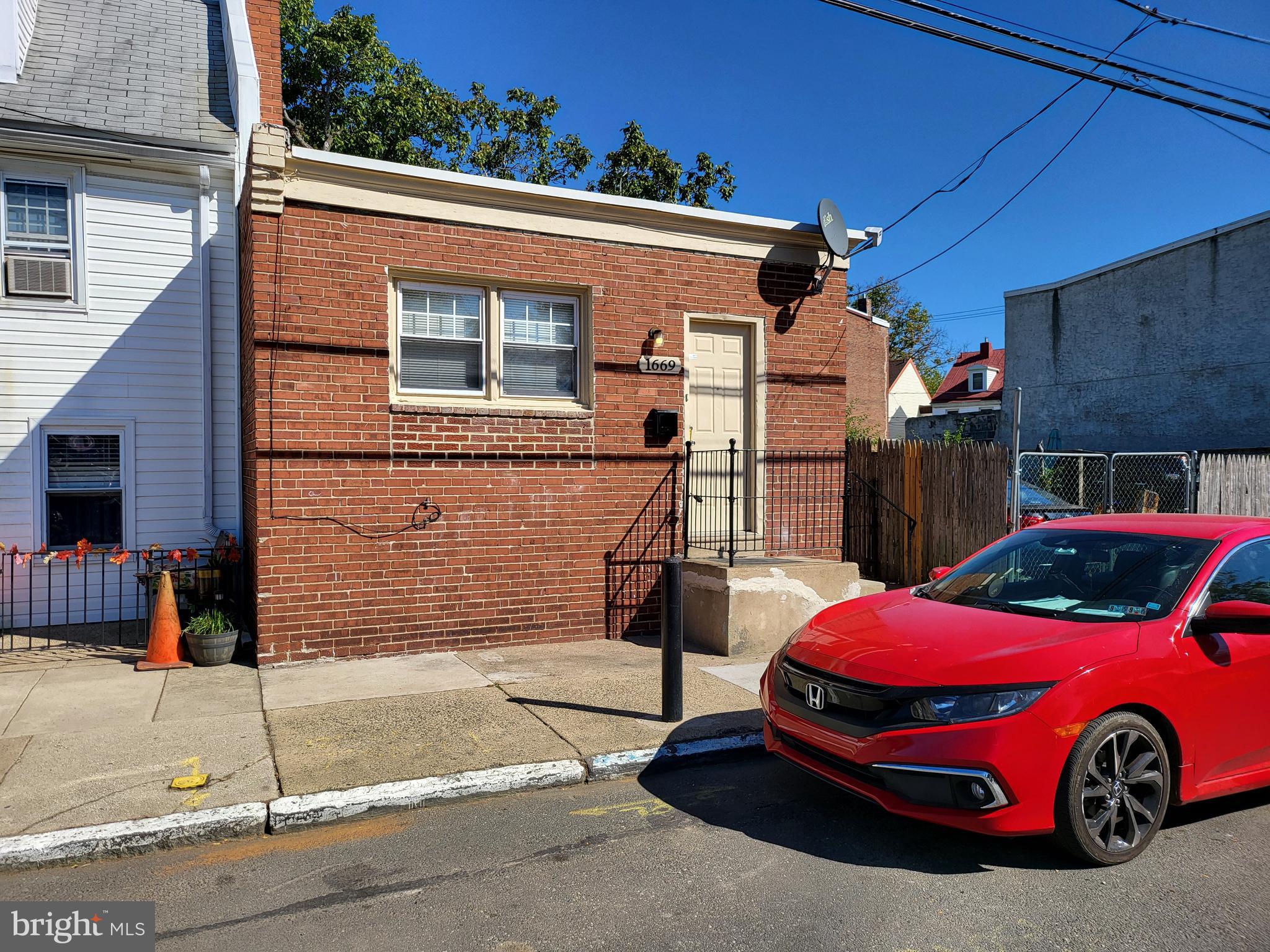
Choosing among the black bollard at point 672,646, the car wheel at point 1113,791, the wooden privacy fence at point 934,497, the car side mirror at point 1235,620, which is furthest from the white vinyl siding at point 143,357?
the car side mirror at point 1235,620

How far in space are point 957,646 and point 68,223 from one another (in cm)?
957

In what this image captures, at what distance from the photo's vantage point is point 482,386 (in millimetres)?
8086

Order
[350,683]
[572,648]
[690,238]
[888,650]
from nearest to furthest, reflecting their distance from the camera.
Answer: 1. [888,650]
2. [350,683]
3. [572,648]
4. [690,238]

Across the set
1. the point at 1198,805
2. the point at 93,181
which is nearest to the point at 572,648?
the point at 1198,805

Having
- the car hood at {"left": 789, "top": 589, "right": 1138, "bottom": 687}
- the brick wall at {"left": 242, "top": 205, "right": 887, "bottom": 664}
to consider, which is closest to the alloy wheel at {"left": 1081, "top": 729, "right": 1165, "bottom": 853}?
the car hood at {"left": 789, "top": 589, "right": 1138, "bottom": 687}

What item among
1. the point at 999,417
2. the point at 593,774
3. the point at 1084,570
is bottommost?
the point at 593,774

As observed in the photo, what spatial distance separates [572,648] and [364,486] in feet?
8.17

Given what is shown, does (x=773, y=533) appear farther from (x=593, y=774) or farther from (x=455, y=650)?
(x=593, y=774)

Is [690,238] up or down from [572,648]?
up

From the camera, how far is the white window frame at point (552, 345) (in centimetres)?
811

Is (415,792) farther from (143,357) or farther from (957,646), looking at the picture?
(143,357)

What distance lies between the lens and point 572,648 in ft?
26.5

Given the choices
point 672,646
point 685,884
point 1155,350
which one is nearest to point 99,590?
point 672,646

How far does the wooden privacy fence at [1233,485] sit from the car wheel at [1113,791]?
903 cm
